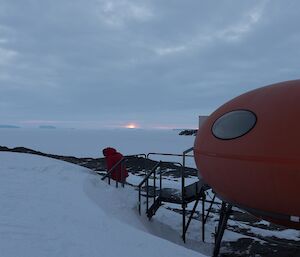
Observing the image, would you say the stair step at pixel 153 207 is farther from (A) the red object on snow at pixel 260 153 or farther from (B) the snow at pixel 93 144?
(B) the snow at pixel 93 144

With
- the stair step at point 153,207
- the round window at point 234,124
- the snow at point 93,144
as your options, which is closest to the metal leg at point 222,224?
the stair step at point 153,207

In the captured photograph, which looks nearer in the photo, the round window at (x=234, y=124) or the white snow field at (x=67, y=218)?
the white snow field at (x=67, y=218)

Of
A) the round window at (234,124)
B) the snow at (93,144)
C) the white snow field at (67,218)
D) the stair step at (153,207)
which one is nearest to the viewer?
the white snow field at (67,218)

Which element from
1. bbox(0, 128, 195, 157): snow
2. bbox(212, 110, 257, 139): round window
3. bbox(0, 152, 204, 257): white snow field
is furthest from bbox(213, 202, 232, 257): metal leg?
bbox(0, 128, 195, 157): snow

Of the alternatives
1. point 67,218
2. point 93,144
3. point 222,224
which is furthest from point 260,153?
point 93,144

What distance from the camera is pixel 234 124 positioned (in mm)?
6922

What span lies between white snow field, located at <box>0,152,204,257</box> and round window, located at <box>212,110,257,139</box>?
2.07 m

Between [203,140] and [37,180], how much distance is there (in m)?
4.95

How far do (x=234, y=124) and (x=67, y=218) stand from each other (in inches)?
138

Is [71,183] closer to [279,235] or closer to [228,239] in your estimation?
[228,239]

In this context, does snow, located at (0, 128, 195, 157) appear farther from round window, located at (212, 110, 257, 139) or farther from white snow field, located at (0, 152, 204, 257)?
round window, located at (212, 110, 257, 139)

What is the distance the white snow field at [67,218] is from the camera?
5.93 m

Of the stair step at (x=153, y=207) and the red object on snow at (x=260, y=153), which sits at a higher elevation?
the red object on snow at (x=260, y=153)

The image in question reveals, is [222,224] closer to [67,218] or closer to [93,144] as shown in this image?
[67,218]
